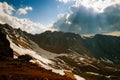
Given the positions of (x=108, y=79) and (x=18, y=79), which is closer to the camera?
(x=18, y=79)

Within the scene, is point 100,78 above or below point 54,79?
above

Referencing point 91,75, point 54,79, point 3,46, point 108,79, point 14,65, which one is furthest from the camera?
point 91,75

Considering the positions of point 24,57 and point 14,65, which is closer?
point 14,65

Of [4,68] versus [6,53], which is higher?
[6,53]

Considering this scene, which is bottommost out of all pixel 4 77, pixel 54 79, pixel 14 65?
pixel 4 77

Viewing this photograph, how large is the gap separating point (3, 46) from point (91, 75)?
110 meters

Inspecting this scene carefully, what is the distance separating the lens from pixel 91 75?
175m

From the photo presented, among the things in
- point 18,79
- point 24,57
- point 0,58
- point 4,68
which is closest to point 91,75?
point 24,57

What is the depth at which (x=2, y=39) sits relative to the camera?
261 ft

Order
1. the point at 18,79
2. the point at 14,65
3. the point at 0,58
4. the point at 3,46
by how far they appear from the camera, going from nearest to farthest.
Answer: the point at 18,79, the point at 14,65, the point at 0,58, the point at 3,46

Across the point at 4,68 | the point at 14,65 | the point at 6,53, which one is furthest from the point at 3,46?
the point at 4,68

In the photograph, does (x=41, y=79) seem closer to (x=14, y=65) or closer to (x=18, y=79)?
(x=18, y=79)

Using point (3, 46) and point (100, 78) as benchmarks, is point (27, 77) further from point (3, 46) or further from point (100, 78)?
point (100, 78)

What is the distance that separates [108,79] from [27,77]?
131 m
